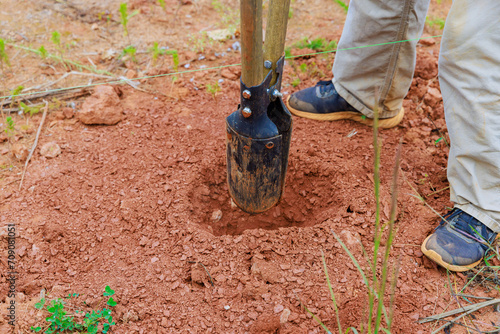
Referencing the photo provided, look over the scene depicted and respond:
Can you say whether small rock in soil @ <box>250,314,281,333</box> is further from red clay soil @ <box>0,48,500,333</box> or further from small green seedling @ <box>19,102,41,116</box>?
small green seedling @ <box>19,102,41,116</box>

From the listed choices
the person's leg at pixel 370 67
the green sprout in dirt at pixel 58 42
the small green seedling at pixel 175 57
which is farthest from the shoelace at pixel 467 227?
the green sprout in dirt at pixel 58 42

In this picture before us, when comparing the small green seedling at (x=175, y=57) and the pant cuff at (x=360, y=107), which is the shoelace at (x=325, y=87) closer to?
the pant cuff at (x=360, y=107)

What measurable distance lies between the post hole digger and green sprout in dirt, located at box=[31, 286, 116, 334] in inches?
31.5

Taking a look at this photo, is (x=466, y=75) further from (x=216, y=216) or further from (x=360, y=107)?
A: (x=216, y=216)

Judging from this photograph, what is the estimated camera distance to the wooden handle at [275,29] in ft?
4.89

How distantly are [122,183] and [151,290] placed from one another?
2.27 ft

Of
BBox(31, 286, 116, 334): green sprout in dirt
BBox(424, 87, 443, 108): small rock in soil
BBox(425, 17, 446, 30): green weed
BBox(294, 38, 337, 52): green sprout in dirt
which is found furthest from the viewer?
BBox(425, 17, 446, 30): green weed

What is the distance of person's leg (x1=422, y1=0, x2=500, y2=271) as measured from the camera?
1565 millimetres

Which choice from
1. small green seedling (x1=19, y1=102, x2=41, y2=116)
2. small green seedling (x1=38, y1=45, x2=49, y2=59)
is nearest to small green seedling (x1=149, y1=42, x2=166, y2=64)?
small green seedling (x1=38, y1=45, x2=49, y2=59)

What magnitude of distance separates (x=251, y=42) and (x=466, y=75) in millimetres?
992

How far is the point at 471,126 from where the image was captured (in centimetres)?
168

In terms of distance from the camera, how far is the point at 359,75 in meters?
2.34

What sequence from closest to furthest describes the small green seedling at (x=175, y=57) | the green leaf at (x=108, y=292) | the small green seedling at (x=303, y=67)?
the green leaf at (x=108, y=292), the small green seedling at (x=175, y=57), the small green seedling at (x=303, y=67)

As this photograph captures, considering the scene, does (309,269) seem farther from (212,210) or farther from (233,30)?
(233,30)
